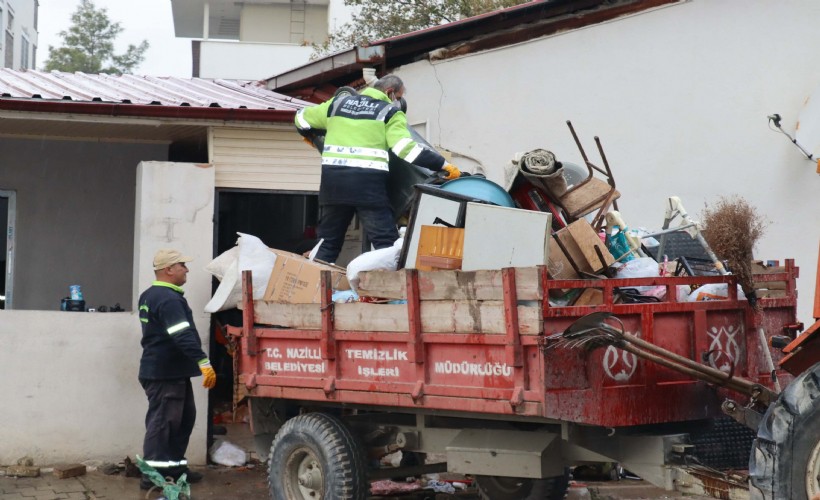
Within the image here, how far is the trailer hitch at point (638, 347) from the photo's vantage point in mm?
4855

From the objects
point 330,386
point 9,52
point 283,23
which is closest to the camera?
point 330,386

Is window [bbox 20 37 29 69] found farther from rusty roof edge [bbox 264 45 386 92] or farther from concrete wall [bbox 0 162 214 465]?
concrete wall [bbox 0 162 214 465]

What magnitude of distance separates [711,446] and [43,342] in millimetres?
5488

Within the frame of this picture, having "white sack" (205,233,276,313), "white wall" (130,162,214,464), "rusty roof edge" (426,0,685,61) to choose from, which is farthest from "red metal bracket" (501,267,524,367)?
"rusty roof edge" (426,0,685,61)

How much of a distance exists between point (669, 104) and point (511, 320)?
5.46 metres

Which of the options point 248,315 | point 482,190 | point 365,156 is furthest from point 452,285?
point 365,156

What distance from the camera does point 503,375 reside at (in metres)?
5.07

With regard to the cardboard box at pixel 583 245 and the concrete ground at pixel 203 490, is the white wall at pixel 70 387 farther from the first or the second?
the cardboard box at pixel 583 245

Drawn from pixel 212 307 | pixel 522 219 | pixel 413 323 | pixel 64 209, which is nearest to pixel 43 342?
pixel 212 307

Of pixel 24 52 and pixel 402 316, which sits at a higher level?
pixel 24 52

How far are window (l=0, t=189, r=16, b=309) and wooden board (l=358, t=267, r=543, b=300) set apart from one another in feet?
21.1

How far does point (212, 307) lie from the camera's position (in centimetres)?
816

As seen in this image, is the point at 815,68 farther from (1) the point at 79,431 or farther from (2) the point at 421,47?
(1) the point at 79,431

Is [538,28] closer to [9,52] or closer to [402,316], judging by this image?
[402,316]
